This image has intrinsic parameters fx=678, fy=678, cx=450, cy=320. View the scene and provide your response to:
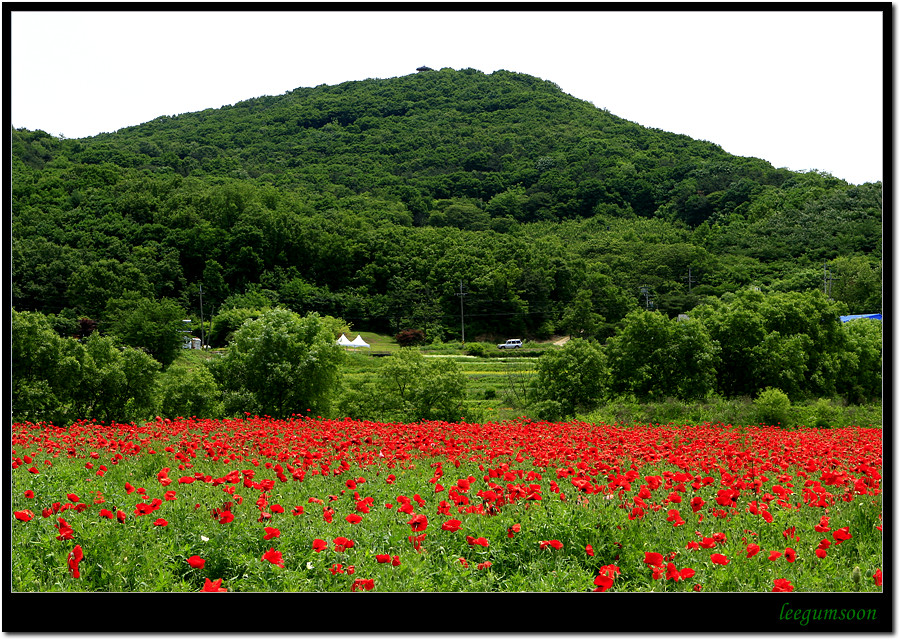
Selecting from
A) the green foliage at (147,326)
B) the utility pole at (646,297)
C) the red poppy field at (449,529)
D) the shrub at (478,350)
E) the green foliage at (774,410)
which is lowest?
the green foliage at (774,410)

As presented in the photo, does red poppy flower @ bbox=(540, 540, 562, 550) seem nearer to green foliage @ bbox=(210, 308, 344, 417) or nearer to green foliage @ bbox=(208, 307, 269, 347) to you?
green foliage @ bbox=(210, 308, 344, 417)

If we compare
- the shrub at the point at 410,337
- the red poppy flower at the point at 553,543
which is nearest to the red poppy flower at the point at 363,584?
the red poppy flower at the point at 553,543

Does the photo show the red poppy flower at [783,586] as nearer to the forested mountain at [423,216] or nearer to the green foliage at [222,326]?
the forested mountain at [423,216]

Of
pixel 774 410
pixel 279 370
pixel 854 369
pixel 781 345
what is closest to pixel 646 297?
pixel 854 369

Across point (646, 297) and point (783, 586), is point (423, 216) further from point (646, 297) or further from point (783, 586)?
point (783, 586)

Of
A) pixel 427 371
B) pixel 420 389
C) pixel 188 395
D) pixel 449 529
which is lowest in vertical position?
pixel 420 389

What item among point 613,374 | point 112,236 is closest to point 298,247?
point 112,236
